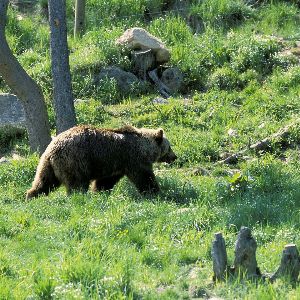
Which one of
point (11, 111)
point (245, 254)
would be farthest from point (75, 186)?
point (11, 111)

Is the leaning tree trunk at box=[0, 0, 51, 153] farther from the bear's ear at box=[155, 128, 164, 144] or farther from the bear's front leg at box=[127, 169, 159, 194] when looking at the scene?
the bear's front leg at box=[127, 169, 159, 194]

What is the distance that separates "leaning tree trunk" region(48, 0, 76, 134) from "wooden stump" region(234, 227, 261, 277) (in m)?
6.32

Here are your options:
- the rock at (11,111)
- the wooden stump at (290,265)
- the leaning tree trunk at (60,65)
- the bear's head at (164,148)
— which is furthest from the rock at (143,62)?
the wooden stump at (290,265)

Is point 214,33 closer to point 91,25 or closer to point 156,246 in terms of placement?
point 91,25

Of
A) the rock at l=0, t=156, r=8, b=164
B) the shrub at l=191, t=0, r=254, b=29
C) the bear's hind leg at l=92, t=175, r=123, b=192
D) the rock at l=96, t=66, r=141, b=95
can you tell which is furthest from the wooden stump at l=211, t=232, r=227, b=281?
the shrub at l=191, t=0, r=254, b=29

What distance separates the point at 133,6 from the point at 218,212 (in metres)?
10.5

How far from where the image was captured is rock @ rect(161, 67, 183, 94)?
50.2 feet

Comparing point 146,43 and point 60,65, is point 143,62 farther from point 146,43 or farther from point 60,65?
point 60,65

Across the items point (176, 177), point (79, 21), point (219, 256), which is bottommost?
point (176, 177)

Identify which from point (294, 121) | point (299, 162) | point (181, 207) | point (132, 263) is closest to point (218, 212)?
point (181, 207)

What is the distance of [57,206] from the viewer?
848cm

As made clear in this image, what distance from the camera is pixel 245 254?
Answer: 232 inches

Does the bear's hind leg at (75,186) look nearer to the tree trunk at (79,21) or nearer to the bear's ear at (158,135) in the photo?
the bear's ear at (158,135)

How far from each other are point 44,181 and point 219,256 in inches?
171
